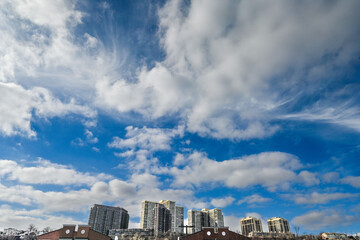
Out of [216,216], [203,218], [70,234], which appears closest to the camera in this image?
[70,234]

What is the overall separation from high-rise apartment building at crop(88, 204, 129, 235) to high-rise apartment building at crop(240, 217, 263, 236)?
230 feet

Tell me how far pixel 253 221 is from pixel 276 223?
12.1 m

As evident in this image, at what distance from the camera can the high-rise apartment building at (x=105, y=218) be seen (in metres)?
101

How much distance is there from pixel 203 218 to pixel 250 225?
26.8 meters

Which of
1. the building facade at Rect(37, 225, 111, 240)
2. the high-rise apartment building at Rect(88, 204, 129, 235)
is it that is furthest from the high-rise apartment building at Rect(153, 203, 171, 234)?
the building facade at Rect(37, 225, 111, 240)

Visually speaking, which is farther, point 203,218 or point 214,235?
point 203,218

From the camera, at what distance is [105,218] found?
342 ft

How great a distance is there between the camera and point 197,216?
12606cm

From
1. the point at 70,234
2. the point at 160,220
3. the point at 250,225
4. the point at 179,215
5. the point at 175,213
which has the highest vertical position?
the point at 175,213

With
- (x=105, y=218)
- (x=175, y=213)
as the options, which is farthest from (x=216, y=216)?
(x=105, y=218)

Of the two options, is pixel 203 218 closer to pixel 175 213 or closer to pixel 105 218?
pixel 175 213

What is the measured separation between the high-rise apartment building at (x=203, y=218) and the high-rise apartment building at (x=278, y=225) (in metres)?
28.9

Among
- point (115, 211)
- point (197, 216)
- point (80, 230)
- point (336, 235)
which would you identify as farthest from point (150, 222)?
point (336, 235)

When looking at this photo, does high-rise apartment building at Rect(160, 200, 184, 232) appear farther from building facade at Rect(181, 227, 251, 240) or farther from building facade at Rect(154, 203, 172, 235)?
building facade at Rect(181, 227, 251, 240)
